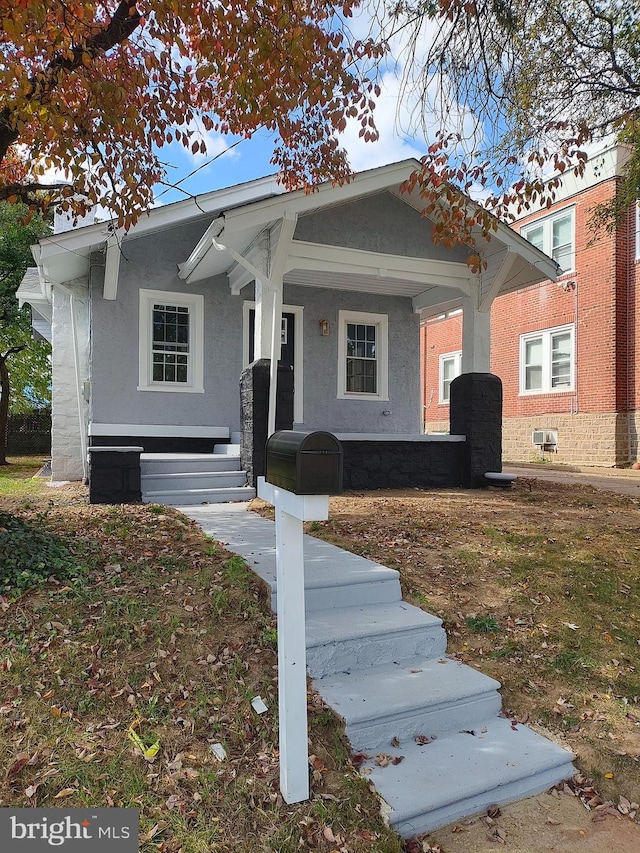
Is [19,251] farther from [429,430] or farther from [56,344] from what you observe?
[429,430]

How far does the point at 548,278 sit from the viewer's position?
9.44m

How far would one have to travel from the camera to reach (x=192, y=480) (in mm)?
7863

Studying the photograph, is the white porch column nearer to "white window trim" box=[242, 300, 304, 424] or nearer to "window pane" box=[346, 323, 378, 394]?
"white window trim" box=[242, 300, 304, 424]

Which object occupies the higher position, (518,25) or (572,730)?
(518,25)

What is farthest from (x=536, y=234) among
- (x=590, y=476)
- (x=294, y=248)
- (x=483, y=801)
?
(x=483, y=801)

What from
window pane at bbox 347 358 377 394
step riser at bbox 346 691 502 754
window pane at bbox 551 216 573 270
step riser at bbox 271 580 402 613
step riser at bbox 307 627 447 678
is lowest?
step riser at bbox 346 691 502 754

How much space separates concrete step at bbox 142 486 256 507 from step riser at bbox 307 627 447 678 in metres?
4.34

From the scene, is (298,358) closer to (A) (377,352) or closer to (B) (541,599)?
(A) (377,352)

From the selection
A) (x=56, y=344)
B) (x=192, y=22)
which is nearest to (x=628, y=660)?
(x=192, y=22)

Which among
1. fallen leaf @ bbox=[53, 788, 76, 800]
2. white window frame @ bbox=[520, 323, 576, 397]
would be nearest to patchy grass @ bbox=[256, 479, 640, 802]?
fallen leaf @ bbox=[53, 788, 76, 800]

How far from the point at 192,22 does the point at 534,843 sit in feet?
20.6

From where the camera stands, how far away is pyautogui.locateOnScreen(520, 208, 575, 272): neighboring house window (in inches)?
603

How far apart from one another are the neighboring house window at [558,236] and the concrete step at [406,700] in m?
14.0

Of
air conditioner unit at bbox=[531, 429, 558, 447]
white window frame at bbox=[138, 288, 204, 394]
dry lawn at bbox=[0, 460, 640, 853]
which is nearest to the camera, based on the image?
dry lawn at bbox=[0, 460, 640, 853]
